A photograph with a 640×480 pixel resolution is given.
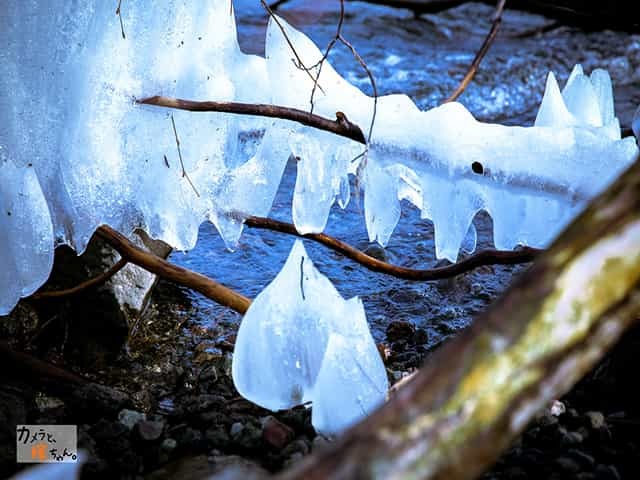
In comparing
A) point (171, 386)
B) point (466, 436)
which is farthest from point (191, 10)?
point (466, 436)

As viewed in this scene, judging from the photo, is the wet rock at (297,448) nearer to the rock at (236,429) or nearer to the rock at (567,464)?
the rock at (236,429)

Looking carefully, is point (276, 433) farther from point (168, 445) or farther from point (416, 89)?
point (416, 89)

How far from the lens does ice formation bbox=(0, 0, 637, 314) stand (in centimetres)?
201

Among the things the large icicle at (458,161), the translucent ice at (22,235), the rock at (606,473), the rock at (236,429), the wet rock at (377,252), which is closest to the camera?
the rock at (606,473)

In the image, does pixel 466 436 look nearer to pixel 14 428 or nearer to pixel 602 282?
pixel 602 282

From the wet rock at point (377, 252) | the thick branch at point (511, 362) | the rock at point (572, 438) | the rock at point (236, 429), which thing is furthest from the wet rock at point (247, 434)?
the wet rock at point (377, 252)

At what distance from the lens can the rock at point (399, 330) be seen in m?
2.28

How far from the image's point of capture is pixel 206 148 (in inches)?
85.6

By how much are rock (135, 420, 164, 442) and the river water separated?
22.6 inches

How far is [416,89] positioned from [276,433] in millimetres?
A: 2768

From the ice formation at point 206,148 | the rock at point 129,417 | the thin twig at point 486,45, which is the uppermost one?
the thin twig at point 486,45

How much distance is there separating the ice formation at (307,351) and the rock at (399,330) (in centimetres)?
49

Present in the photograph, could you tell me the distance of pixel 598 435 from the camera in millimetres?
1736

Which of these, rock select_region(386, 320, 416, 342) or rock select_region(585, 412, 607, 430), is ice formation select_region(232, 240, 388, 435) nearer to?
rock select_region(585, 412, 607, 430)
